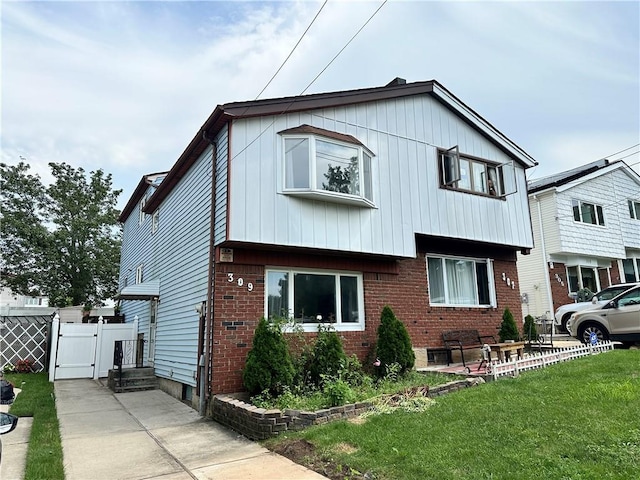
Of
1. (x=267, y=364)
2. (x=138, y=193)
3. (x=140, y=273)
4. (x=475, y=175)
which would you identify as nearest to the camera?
Answer: (x=267, y=364)

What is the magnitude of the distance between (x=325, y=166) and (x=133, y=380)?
7513mm

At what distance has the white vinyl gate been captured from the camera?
1395 cm

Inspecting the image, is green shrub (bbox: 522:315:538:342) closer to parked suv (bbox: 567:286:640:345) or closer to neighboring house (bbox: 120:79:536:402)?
neighboring house (bbox: 120:79:536:402)

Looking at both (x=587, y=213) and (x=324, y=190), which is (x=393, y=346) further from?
(x=587, y=213)

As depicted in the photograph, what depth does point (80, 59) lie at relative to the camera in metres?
8.40

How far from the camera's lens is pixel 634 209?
79.7 ft

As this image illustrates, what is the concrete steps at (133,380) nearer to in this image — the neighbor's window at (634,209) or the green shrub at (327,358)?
the green shrub at (327,358)

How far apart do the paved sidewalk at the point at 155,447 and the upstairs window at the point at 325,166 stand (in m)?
4.71

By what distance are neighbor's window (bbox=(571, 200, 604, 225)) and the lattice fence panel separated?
2279 centimetres

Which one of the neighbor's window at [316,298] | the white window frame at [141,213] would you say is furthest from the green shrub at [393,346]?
the white window frame at [141,213]

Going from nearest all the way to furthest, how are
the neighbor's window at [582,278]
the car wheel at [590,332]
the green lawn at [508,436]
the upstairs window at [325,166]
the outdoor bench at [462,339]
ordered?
1. the green lawn at [508,436]
2. the upstairs window at [325,166]
3. the outdoor bench at [462,339]
4. the car wheel at [590,332]
5. the neighbor's window at [582,278]

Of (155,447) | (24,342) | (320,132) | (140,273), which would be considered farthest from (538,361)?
(24,342)

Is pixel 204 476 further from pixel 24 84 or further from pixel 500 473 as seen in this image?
pixel 24 84

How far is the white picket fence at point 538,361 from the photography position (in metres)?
8.54
